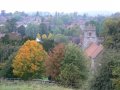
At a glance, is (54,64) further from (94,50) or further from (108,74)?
(94,50)

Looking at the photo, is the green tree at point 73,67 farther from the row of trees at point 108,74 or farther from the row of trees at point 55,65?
the row of trees at point 108,74

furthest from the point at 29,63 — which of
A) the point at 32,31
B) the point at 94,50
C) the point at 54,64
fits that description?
the point at 32,31

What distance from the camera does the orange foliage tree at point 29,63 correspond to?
3447cm

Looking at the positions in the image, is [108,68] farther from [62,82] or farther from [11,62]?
[11,62]

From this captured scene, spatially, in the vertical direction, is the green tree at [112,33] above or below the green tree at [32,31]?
below

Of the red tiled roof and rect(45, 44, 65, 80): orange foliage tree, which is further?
the red tiled roof

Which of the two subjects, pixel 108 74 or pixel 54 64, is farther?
pixel 54 64

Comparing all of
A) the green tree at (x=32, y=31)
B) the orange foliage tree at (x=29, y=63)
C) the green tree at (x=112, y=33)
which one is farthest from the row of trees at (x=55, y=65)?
the green tree at (x=32, y=31)

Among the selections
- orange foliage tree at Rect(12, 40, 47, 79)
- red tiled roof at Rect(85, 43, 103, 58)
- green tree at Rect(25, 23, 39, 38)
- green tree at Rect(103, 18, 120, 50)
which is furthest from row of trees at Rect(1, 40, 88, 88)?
green tree at Rect(25, 23, 39, 38)

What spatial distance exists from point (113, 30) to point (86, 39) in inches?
694

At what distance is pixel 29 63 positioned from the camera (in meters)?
35.1

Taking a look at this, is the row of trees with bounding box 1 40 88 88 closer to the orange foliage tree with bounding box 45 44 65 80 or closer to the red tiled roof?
the orange foliage tree with bounding box 45 44 65 80

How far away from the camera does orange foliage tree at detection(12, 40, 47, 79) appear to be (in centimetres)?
3447

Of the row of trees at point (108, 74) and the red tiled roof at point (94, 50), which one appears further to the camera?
the red tiled roof at point (94, 50)
